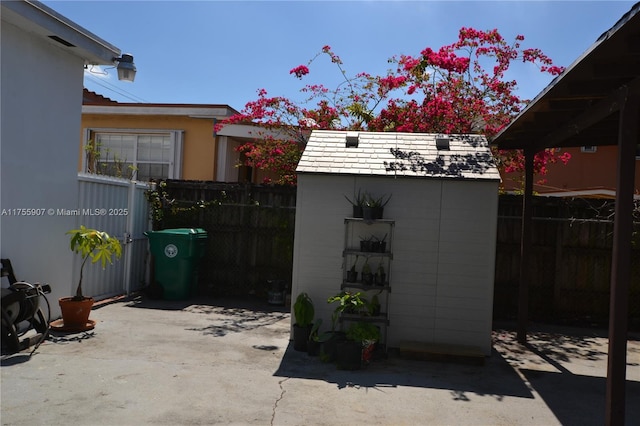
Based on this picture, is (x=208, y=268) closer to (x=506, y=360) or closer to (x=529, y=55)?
(x=506, y=360)

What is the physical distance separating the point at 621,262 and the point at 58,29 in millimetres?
6708

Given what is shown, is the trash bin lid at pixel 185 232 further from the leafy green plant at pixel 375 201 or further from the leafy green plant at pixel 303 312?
the leafy green plant at pixel 375 201

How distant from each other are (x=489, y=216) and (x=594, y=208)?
347 centimetres

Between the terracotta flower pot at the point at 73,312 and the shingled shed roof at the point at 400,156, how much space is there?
11.2 ft

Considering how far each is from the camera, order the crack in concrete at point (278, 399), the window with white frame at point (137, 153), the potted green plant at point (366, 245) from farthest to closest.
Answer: the window with white frame at point (137, 153) < the potted green plant at point (366, 245) < the crack in concrete at point (278, 399)

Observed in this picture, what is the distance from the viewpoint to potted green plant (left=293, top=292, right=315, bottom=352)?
672 cm

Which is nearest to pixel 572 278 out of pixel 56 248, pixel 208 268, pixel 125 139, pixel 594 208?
pixel 594 208

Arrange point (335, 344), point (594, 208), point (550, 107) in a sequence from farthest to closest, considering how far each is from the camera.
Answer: point (594, 208) → point (335, 344) → point (550, 107)

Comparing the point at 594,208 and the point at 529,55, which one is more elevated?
the point at 529,55

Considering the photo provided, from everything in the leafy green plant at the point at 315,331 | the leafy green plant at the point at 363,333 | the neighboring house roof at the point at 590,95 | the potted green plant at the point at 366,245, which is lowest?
the leafy green plant at the point at 315,331

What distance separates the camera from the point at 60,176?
7371mm

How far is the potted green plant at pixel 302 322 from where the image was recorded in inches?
265

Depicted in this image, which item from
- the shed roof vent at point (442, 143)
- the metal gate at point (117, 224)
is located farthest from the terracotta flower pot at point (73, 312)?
the shed roof vent at point (442, 143)

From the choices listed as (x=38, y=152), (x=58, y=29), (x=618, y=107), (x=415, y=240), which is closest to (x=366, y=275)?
(x=415, y=240)
